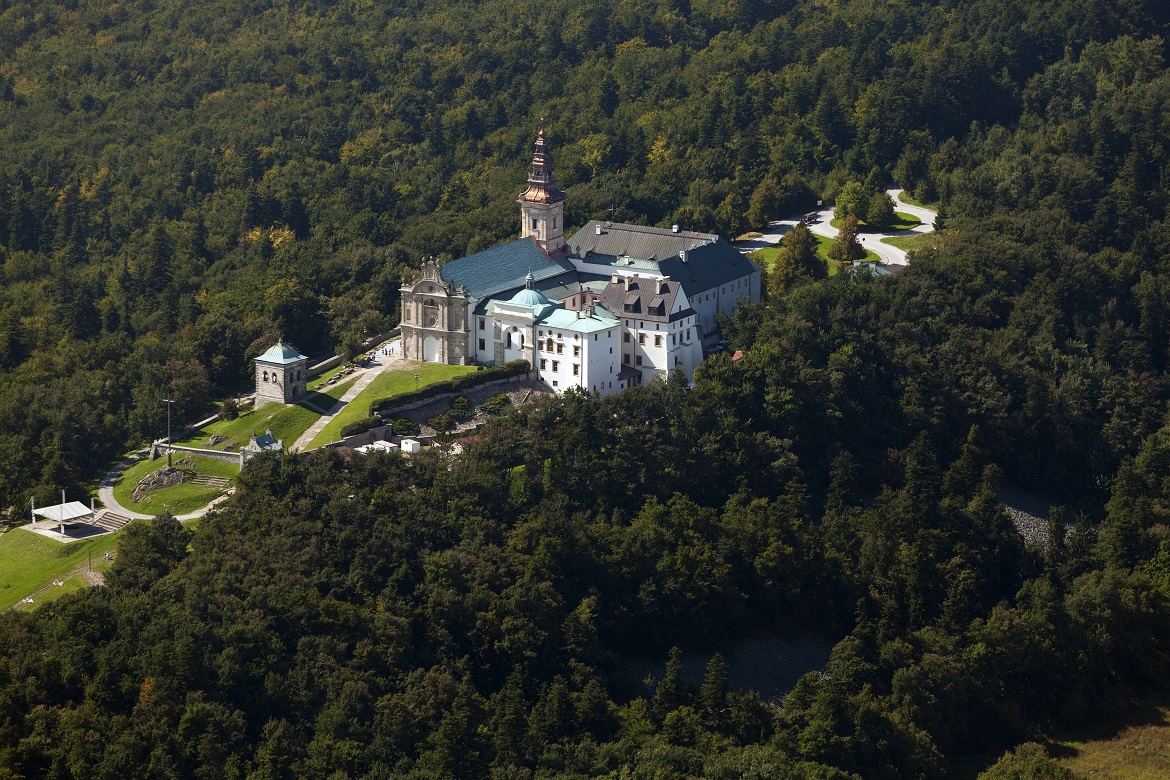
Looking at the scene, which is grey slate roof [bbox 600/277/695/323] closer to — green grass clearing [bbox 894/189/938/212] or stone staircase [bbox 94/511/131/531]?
stone staircase [bbox 94/511/131/531]

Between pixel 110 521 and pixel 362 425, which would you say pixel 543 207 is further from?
pixel 110 521

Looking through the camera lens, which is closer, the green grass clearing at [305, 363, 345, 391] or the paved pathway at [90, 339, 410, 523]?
the paved pathway at [90, 339, 410, 523]

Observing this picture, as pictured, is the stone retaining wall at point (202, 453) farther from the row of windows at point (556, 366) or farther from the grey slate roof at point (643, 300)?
the grey slate roof at point (643, 300)

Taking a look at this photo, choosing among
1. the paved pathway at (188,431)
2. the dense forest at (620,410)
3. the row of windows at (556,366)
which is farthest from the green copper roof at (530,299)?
the dense forest at (620,410)

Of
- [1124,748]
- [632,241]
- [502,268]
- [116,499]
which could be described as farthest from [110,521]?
[1124,748]

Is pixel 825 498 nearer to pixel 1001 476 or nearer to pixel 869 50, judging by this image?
pixel 1001 476

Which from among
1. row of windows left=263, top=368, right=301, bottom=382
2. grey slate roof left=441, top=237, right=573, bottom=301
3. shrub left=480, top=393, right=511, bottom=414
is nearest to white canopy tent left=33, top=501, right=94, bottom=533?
row of windows left=263, top=368, right=301, bottom=382
